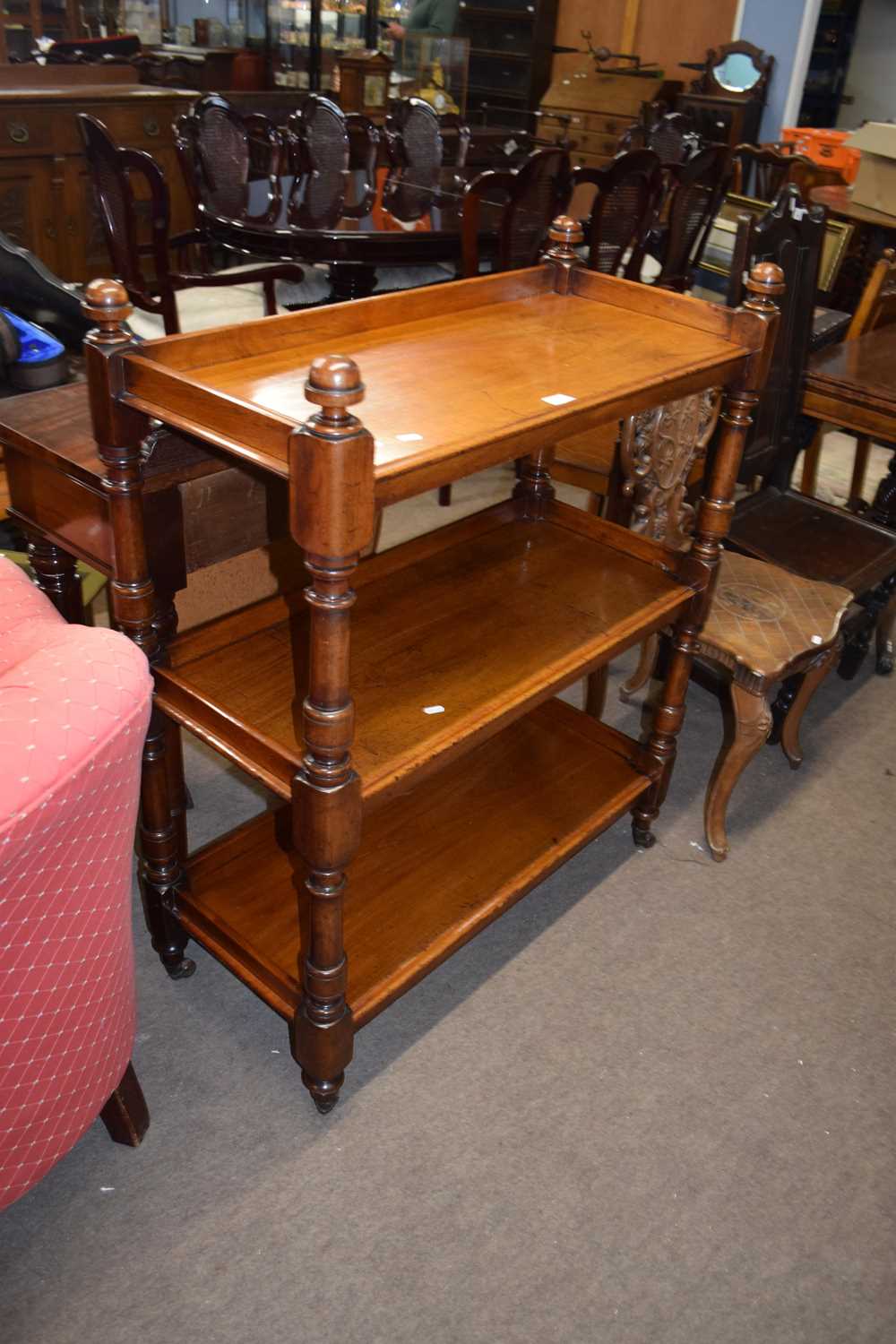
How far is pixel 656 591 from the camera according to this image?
2.06m

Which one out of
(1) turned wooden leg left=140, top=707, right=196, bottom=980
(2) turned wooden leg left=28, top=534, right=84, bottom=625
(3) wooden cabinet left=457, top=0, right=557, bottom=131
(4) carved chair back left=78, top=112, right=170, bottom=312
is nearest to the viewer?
(1) turned wooden leg left=140, top=707, right=196, bottom=980

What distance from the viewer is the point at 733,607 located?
2.31 meters

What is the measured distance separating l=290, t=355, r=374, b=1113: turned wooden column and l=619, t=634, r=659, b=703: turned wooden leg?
4.58 ft

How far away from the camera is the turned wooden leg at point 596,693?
2557 millimetres

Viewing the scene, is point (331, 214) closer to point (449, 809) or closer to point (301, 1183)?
point (449, 809)

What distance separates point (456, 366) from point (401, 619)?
0.46 m

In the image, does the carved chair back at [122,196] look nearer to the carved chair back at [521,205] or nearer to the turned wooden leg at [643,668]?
the carved chair back at [521,205]

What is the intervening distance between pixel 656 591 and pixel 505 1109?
99 cm

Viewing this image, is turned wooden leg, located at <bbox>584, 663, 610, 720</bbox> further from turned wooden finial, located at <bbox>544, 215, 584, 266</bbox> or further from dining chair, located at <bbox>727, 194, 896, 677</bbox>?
turned wooden finial, located at <bbox>544, 215, 584, 266</bbox>

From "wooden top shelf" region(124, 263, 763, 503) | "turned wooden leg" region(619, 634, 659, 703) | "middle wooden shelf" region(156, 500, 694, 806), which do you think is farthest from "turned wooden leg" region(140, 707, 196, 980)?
"turned wooden leg" region(619, 634, 659, 703)

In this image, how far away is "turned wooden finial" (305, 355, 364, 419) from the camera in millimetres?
1089

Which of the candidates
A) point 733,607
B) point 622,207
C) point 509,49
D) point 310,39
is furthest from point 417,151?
point 509,49

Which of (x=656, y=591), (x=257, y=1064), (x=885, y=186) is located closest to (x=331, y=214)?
(x=656, y=591)

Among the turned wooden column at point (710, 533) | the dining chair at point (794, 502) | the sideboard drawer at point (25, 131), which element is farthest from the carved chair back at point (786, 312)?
the sideboard drawer at point (25, 131)
